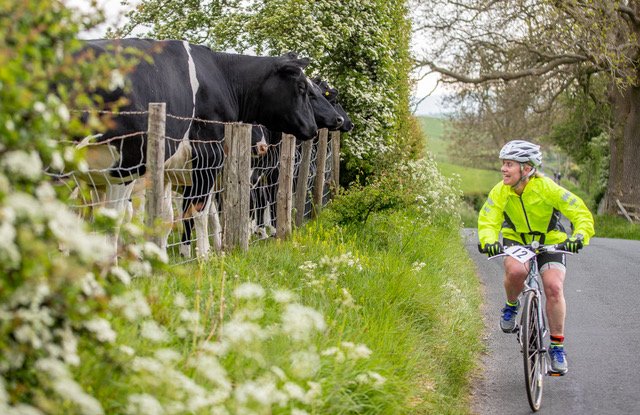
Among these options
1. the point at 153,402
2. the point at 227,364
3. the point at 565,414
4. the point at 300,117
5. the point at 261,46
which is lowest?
the point at 565,414

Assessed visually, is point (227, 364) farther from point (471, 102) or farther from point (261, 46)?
point (471, 102)

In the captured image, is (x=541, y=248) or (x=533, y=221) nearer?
(x=541, y=248)

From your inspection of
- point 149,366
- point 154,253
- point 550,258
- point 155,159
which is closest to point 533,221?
point 550,258

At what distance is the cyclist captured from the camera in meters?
6.68

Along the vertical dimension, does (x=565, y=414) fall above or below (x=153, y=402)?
below

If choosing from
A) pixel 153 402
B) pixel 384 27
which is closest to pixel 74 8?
pixel 153 402

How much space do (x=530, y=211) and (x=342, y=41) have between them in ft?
30.2

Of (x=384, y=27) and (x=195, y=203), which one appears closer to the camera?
(x=195, y=203)

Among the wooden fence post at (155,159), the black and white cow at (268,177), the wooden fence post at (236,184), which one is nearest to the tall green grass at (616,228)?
the black and white cow at (268,177)

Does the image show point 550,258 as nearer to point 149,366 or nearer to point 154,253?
point 154,253

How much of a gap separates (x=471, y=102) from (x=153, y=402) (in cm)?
2901

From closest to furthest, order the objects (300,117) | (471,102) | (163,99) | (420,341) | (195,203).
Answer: (420,341) → (163,99) → (195,203) → (300,117) → (471,102)

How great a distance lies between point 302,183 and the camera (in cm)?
1157

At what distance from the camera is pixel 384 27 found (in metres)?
16.3
